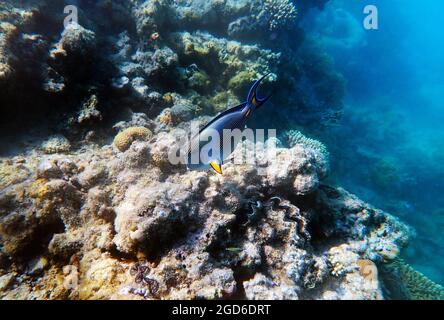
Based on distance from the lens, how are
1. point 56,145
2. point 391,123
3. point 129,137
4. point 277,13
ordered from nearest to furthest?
1. point 129,137
2. point 56,145
3. point 277,13
4. point 391,123

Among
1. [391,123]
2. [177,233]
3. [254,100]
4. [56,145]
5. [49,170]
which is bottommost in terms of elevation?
[177,233]

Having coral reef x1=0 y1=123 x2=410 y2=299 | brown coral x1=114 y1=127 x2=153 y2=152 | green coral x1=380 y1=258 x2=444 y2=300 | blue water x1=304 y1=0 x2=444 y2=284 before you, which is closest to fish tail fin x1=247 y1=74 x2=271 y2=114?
coral reef x1=0 y1=123 x2=410 y2=299

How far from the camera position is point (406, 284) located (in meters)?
4.71

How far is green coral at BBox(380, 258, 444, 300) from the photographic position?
3.89 m

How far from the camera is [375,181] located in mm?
14609

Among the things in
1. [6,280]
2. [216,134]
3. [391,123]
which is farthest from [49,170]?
[391,123]

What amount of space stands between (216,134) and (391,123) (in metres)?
25.2

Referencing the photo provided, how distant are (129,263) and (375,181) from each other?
15247mm

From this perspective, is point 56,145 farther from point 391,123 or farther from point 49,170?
point 391,123

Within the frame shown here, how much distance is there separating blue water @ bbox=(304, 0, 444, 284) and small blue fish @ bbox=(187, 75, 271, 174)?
1032 cm

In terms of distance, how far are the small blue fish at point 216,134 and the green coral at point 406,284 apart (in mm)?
3271

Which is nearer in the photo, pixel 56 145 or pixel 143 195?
pixel 143 195

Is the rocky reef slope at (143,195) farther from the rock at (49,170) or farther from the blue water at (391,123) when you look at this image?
the blue water at (391,123)
